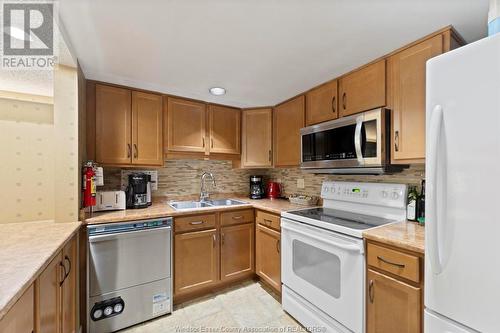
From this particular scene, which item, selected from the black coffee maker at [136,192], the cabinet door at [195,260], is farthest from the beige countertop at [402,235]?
the black coffee maker at [136,192]

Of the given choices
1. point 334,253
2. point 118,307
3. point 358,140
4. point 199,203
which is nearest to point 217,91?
point 199,203

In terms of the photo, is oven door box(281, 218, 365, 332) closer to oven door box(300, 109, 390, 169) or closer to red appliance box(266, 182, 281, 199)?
oven door box(300, 109, 390, 169)

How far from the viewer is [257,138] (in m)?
2.82

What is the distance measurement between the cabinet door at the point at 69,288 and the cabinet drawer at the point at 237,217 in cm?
119

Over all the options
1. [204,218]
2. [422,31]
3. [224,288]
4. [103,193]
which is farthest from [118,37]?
[224,288]

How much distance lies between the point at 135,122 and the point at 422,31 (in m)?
2.34

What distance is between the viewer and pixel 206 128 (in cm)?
260

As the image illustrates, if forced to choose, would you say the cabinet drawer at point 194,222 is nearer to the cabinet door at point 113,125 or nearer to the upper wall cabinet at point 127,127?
the upper wall cabinet at point 127,127

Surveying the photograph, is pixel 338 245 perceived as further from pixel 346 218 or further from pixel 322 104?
pixel 322 104

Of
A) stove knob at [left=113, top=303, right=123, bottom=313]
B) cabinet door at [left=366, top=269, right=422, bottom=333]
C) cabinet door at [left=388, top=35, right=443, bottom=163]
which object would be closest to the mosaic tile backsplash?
cabinet door at [left=388, top=35, right=443, bottom=163]

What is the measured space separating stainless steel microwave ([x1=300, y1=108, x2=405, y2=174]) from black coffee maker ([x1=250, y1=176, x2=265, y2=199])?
3.02ft

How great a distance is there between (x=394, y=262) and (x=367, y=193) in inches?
30.1

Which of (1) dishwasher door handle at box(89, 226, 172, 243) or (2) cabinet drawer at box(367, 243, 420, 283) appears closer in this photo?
(2) cabinet drawer at box(367, 243, 420, 283)

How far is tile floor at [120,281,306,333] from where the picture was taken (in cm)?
178
